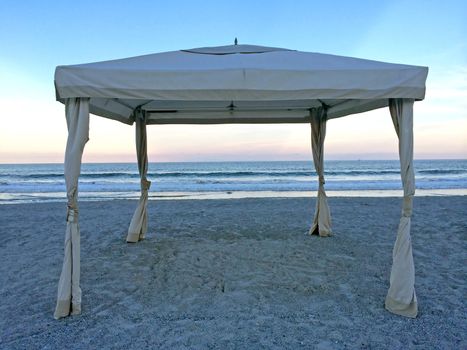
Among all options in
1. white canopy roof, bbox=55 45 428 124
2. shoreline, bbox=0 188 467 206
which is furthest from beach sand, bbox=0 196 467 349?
shoreline, bbox=0 188 467 206

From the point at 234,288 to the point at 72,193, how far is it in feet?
5.61

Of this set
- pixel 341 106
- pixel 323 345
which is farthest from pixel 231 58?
pixel 323 345

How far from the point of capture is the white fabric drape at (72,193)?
2.57 meters

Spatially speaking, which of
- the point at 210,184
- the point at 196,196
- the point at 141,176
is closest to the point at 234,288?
the point at 141,176

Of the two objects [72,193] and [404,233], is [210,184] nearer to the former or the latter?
[72,193]

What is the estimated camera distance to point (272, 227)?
5898mm

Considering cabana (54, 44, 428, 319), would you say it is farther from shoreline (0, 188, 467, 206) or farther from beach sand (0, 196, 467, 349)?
shoreline (0, 188, 467, 206)

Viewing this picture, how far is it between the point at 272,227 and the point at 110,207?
544cm

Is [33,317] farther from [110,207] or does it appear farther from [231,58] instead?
[110,207]

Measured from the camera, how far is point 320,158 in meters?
→ 4.92

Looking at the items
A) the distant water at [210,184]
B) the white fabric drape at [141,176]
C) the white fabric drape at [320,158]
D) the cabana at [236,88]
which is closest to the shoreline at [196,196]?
the distant water at [210,184]

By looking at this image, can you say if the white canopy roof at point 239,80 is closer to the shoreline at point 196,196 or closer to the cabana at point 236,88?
the cabana at point 236,88

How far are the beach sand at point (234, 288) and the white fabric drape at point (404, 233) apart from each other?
13 centimetres

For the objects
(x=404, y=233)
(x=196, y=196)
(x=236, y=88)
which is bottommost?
(x=196, y=196)
